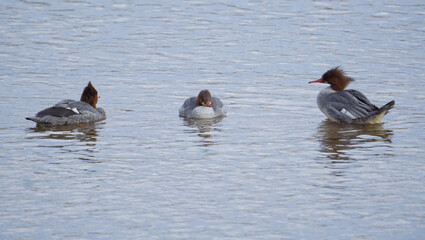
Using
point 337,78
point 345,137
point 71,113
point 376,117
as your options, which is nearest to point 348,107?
point 376,117

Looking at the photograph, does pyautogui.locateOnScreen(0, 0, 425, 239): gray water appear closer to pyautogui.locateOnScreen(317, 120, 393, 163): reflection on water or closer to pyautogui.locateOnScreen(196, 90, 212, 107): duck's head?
pyautogui.locateOnScreen(317, 120, 393, 163): reflection on water

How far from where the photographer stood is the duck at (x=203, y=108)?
13.3m

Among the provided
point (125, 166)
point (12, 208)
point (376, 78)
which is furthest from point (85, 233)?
point (376, 78)

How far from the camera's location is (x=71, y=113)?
12625mm

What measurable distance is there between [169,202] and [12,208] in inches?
63.2

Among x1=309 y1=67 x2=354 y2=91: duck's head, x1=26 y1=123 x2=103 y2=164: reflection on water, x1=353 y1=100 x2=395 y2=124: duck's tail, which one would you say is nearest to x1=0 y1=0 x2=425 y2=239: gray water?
x1=26 y1=123 x2=103 y2=164: reflection on water

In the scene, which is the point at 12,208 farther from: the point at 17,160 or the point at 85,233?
the point at 17,160

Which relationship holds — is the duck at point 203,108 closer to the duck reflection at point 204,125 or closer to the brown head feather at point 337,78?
the duck reflection at point 204,125

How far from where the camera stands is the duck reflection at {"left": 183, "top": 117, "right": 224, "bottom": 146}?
1191 cm

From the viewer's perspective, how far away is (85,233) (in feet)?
24.4

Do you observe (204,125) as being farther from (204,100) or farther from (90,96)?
(90,96)

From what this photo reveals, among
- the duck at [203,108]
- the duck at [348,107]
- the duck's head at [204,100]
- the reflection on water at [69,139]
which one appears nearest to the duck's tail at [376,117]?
the duck at [348,107]

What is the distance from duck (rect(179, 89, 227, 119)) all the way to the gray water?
0.21 m

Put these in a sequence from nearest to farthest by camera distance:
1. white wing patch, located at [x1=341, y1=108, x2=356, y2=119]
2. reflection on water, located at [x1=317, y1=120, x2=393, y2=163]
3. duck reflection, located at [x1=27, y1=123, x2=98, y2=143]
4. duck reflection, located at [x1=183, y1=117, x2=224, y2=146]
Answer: reflection on water, located at [x1=317, y1=120, x2=393, y2=163] < duck reflection, located at [x1=27, y1=123, x2=98, y2=143] < duck reflection, located at [x1=183, y1=117, x2=224, y2=146] < white wing patch, located at [x1=341, y1=108, x2=356, y2=119]
